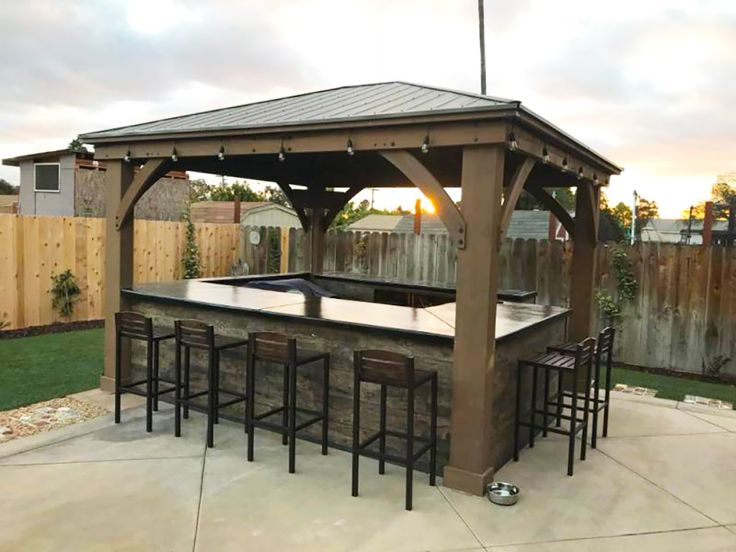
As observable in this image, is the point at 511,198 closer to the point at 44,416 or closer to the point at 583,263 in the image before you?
the point at 583,263

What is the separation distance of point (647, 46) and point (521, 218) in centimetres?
1092

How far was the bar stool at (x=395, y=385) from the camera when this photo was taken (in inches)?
130

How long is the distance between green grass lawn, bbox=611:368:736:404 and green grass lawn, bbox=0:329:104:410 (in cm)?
594

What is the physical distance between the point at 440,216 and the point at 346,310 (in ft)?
4.61

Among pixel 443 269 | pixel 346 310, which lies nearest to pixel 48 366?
pixel 346 310

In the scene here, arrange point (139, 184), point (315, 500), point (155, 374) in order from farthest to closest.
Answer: point (139, 184), point (155, 374), point (315, 500)

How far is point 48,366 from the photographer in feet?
20.3

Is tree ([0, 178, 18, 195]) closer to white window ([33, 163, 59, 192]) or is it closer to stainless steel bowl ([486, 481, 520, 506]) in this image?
white window ([33, 163, 59, 192])

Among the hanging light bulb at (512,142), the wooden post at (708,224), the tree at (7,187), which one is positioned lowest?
the wooden post at (708,224)

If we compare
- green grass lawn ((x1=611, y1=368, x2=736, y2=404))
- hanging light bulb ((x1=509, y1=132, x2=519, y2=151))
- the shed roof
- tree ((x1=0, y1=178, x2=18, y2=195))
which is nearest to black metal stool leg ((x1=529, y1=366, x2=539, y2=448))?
hanging light bulb ((x1=509, y1=132, x2=519, y2=151))

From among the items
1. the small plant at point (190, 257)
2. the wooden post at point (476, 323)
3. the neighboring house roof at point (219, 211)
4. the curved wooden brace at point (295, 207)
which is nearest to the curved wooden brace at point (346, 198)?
the curved wooden brace at point (295, 207)

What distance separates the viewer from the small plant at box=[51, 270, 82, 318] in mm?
8258

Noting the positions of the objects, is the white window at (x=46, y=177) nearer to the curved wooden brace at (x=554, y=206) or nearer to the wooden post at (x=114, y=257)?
the wooden post at (x=114, y=257)

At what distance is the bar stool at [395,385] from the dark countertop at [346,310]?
1.37 feet
